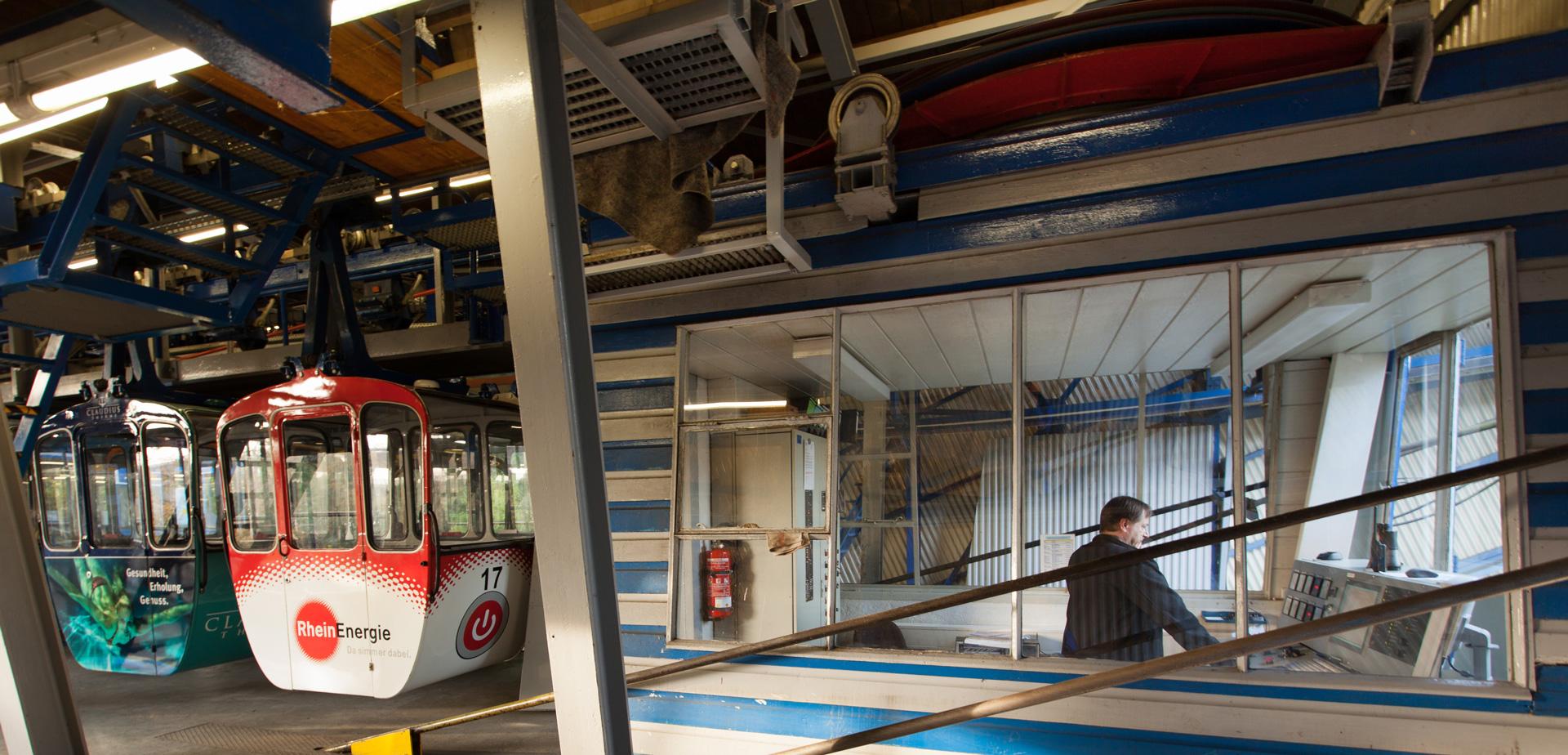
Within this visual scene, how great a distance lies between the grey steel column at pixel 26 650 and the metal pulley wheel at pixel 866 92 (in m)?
2.91

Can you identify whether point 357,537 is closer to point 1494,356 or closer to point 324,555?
point 324,555

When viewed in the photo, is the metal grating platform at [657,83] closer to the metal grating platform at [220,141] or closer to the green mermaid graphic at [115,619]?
the metal grating platform at [220,141]

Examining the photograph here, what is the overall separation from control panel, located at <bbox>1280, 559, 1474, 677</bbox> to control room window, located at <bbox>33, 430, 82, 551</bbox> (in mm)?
9065

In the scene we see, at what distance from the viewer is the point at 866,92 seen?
330 cm

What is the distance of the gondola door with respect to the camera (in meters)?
5.23

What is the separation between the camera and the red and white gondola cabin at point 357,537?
16.9 ft

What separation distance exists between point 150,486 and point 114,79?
610 centimetres

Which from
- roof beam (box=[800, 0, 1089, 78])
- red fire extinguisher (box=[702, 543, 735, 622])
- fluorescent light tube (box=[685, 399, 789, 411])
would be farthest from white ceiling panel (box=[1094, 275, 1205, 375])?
red fire extinguisher (box=[702, 543, 735, 622])

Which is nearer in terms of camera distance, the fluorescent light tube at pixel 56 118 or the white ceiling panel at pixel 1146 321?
the fluorescent light tube at pixel 56 118

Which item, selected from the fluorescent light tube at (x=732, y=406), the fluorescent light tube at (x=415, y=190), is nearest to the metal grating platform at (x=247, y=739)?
the fluorescent light tube at (x=732, y=406)

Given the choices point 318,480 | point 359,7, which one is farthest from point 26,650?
point 318,480

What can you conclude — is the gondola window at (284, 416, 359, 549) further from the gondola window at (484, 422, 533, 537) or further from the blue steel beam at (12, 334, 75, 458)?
the blue steel beam at (12, 334, 75, 458)

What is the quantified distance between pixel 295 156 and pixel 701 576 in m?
3.61

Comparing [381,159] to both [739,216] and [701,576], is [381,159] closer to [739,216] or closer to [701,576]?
[739,216]
